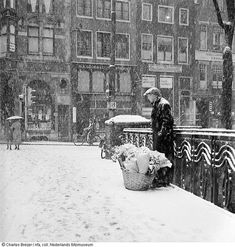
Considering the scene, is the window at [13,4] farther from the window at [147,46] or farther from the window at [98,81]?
the window at [147,46]

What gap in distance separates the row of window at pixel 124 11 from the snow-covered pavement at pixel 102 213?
19.2 m

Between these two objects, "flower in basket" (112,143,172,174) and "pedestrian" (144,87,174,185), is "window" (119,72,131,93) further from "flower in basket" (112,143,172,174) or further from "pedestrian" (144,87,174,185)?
"flower in basket" (112,143,172,174)

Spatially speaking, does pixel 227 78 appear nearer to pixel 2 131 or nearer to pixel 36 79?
pixel 2 131

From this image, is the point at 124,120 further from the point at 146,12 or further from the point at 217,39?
the point at 217,39

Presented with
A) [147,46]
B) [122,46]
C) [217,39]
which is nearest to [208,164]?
[122,46]

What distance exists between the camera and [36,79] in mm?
22625

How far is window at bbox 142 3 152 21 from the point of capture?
25766 mm

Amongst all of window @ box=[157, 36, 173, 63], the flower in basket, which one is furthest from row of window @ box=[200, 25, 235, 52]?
the flower in basket

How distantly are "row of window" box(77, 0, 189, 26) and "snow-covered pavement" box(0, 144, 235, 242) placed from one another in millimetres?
19198

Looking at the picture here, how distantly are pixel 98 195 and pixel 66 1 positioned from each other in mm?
20350

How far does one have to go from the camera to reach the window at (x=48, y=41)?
23.2 meters

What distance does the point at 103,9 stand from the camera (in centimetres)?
2478


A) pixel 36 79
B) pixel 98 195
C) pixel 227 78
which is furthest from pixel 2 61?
pixel 98 195

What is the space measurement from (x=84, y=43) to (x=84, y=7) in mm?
2395
